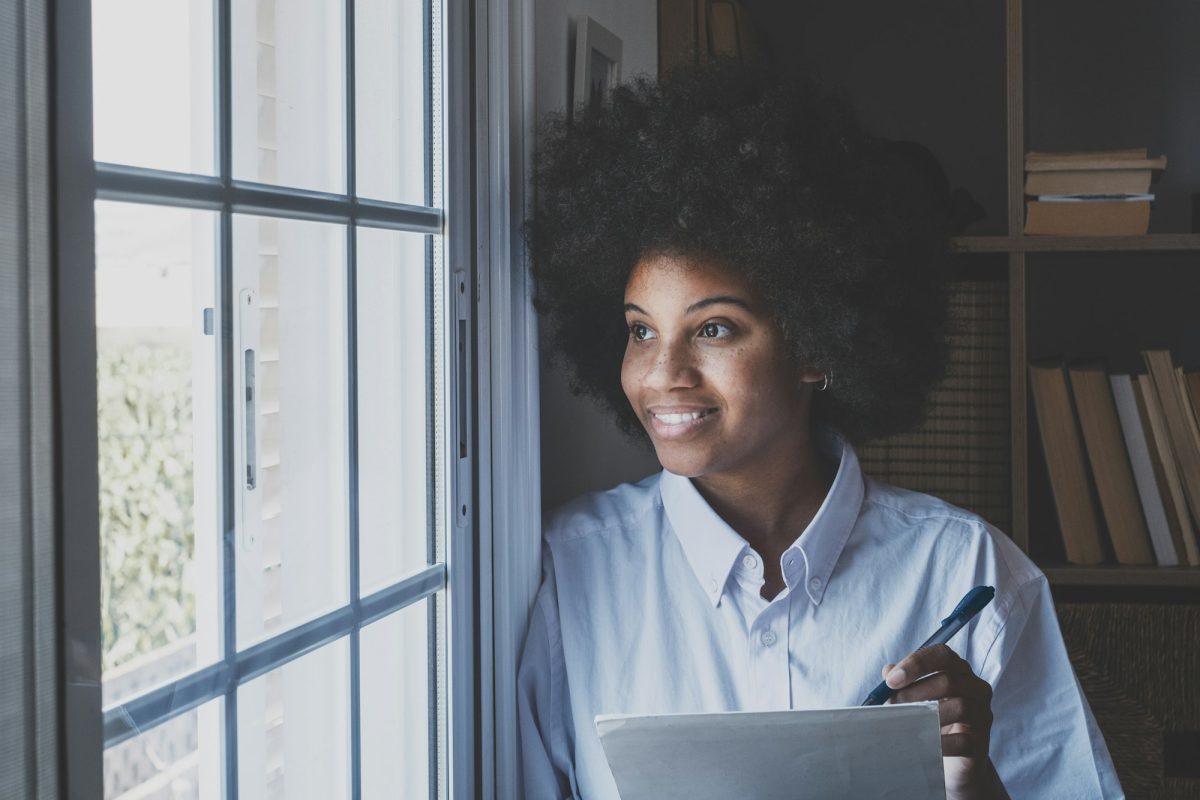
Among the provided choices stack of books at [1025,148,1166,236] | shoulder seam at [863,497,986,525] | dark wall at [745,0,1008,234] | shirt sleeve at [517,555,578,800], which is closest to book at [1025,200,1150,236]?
stack of books at [1025,148,1166,236]

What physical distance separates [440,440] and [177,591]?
1.54 feet

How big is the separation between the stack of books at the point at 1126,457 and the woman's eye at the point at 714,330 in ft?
3.47

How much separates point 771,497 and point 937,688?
33 cm

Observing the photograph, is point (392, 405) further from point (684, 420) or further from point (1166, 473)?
point (1166, 473)

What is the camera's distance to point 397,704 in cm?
119

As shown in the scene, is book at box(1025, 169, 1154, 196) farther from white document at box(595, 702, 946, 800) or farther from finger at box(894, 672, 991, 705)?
white document at box(595, 702, 946, 800)

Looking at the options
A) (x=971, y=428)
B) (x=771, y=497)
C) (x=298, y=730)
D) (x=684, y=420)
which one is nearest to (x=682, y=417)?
(x=684, y=420)

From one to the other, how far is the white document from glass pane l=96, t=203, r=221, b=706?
40cm

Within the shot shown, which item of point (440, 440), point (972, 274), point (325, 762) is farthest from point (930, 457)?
point (325, 762)

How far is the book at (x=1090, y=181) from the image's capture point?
2055 mm

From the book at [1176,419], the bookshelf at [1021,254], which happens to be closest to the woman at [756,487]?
the bookshelf at [1021,254]

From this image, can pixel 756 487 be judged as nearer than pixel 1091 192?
Yes

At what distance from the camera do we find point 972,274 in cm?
221

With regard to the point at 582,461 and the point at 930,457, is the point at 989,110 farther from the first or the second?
the point at 582,461
